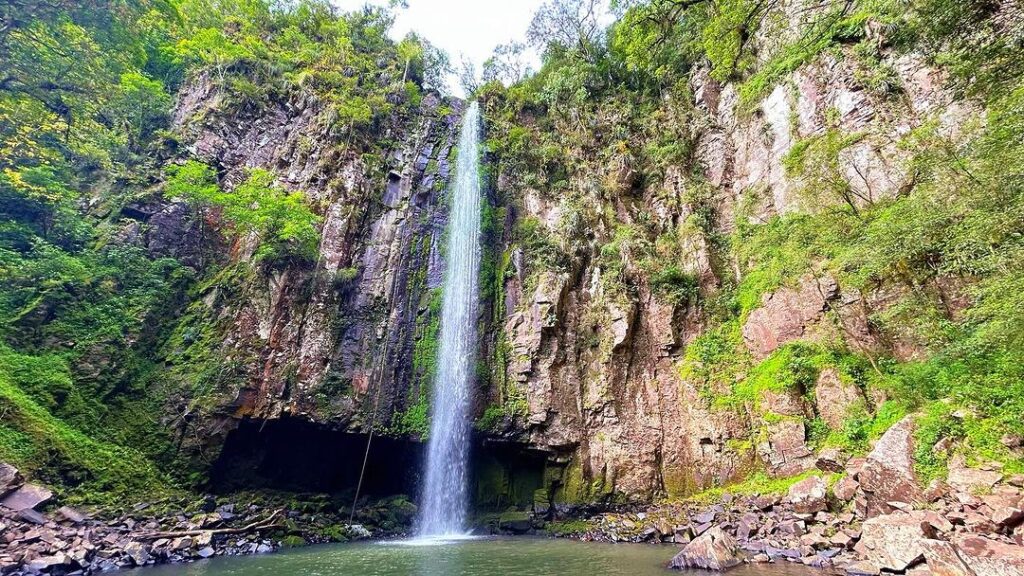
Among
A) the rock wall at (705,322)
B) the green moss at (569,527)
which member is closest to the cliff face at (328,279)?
the rock wall at (705,322)

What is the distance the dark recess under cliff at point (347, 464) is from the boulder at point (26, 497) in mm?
4363

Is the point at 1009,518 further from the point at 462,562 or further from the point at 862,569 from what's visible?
the point at 462,562

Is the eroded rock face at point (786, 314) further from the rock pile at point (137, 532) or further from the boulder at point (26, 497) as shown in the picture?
the boulder at point (26, 497)

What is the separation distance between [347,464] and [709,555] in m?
12.9

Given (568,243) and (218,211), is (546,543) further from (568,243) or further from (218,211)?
(218,211)

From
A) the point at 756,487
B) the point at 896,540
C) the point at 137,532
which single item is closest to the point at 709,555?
the point at 896,540

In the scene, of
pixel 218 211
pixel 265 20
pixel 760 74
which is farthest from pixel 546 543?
pixel 265 20

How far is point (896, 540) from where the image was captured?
6941mm

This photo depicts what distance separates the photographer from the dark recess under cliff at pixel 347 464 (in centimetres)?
1446

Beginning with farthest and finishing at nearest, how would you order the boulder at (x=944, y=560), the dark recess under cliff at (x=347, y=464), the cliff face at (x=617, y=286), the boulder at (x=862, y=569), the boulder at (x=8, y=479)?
the dark recess under cliff at (x=347, y=464) → the cliff face at (x=617, y=286) → the boulder at (x=8, y=479) → the boulder at (x=862, y=569) → the boulder at (x=944, y=560)

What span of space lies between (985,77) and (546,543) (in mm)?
13396

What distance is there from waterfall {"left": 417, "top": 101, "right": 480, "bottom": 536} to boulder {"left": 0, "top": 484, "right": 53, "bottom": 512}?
33.2 ft

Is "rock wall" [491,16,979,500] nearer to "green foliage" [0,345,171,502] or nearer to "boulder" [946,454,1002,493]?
"boulder" [946,454,1002,493]

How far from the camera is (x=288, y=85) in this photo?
2327cm
